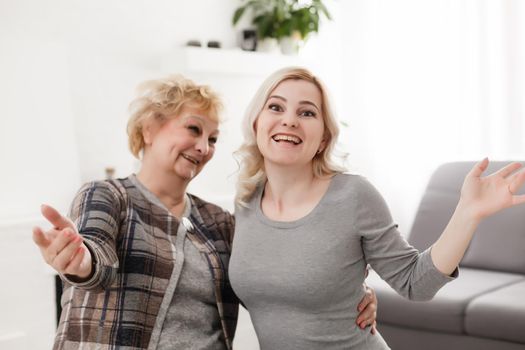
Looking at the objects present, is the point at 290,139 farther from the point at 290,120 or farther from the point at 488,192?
the point at 488,192

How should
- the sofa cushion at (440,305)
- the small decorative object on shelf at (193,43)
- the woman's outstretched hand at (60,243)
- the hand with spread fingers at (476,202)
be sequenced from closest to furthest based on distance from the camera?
the woman's outstretched hand at (60,243) → the hand with spread fingers at (476,202) → the sofa cushion at (440,305) → the small decorative object on shelf at (193,43)

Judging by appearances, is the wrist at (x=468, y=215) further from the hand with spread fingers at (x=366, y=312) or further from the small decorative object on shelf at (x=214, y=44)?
the small decorative object on shelf at (x=214, y=44)

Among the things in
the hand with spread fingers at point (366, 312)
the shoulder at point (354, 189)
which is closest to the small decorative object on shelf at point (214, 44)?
the shoulder at point (354, 189)

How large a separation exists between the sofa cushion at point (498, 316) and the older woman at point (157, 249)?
115 cm

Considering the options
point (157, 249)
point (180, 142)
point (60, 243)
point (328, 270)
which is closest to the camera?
point (60, 243)

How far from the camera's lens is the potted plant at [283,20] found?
427 cm

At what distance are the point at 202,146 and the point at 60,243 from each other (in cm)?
70

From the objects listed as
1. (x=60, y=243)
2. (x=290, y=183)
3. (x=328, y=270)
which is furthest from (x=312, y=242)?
(x=60, y=243)

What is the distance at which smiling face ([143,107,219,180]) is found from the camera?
1934mm

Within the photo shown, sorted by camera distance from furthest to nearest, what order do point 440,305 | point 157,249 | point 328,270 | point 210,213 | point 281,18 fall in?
point 281,18, point 440,305, point 210,213, point 157,249, point 328,270

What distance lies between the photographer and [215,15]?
14.0ft

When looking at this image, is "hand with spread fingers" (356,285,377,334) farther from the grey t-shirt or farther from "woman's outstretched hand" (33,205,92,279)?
"woman's outstretched hand" (33,205,92,279)

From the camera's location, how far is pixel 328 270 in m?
1.67

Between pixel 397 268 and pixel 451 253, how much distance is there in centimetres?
16
